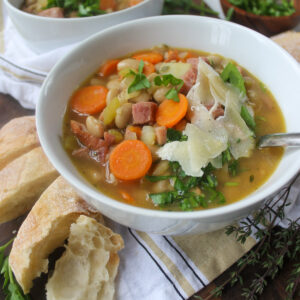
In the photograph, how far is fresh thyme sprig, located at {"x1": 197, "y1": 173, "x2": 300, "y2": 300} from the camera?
2.10m

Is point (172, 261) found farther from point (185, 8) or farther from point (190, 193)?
point (185, 8)

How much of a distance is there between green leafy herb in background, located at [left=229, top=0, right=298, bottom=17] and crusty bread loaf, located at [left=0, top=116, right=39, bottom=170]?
251 centimetres

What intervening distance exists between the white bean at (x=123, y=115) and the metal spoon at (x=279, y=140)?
0.83 metres

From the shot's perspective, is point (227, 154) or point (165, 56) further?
→ point (165, 56)

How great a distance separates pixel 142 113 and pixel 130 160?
35 centimetres

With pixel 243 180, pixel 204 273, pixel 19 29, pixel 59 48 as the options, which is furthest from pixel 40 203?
pixel 19 29

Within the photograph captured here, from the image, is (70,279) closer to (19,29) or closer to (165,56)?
(165,56)

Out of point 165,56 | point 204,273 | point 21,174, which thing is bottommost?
point 204,273

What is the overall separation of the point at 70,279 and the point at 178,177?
2.77 ft

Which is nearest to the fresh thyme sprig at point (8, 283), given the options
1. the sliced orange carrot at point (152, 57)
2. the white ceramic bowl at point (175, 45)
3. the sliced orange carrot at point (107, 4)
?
the white ceramic bowl at point (175, 45)

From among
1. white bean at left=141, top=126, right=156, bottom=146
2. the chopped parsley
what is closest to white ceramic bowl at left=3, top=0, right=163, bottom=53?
white bean at left=141, top=126, right=156, bottom=146

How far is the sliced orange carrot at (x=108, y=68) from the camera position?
2.84 meters

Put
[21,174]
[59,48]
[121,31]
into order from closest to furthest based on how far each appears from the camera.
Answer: [21,174] < [121,31] < [59,48]

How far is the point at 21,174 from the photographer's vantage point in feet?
8.38
